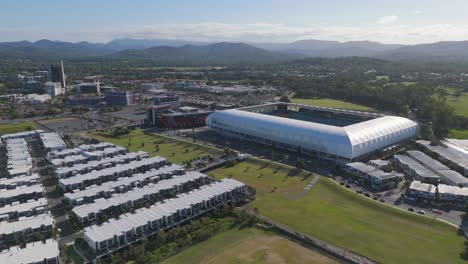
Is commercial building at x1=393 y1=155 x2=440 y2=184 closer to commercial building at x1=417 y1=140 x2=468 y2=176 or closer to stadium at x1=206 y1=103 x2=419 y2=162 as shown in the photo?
commercial building at x1=417 y1=140 x2=468 y2=176

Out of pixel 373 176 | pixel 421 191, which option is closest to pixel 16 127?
pixel 373 176

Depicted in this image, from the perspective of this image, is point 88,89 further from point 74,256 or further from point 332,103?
point 74,256

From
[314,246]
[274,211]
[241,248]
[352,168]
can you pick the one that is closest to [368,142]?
[352,168]

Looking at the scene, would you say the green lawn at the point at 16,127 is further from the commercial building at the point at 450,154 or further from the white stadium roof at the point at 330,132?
the commercial building at the point at 450,154

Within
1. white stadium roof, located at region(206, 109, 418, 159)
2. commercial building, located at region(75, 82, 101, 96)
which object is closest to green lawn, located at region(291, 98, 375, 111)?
white stadium roof, located at region(206, 109, 418, 159)

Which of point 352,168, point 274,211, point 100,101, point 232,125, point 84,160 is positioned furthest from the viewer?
point 100,101

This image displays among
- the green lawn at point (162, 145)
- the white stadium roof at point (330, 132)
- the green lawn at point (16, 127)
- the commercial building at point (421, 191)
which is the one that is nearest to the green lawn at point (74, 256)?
the green lawn at point (162, 145)

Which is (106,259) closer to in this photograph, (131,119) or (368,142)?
(368,142)
